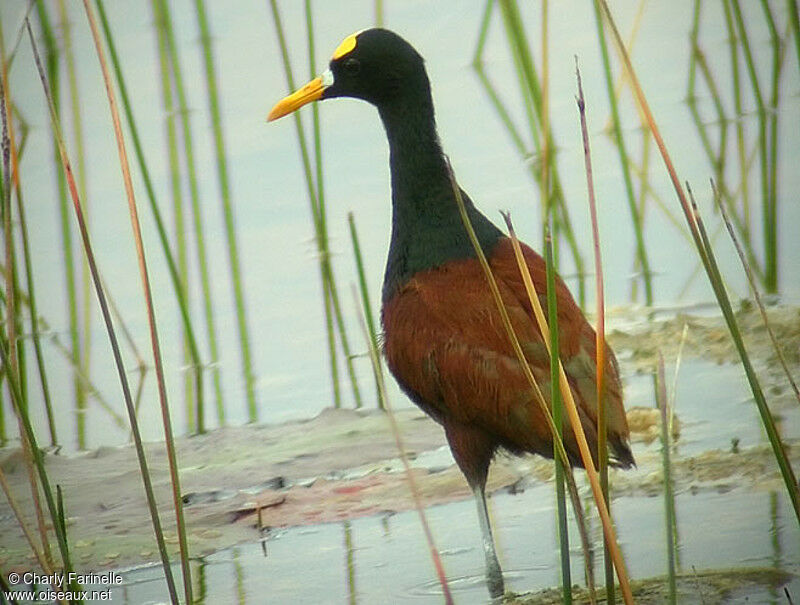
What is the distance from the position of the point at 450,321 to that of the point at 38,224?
3871 millimetres

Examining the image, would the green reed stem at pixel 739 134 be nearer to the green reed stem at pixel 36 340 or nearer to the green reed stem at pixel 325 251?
the green reed stem at pixel 325 251

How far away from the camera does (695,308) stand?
19.0 ft

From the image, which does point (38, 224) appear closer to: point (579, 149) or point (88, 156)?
point (88, 156)

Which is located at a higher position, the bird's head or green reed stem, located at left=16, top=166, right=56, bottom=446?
the bird's head

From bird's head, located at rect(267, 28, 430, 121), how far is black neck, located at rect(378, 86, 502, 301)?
0.04m

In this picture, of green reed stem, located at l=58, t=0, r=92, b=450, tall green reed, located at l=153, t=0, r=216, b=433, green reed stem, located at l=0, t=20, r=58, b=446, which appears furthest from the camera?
green reed stem, located at l=58, t=0, r=92, b=450

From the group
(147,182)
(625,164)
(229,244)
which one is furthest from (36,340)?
(625,164)

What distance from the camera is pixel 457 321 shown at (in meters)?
3.91

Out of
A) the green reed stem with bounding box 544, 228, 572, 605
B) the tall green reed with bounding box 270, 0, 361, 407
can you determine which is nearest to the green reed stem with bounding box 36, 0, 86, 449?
the tall green reed with bounding box 270, 0, 361, 407

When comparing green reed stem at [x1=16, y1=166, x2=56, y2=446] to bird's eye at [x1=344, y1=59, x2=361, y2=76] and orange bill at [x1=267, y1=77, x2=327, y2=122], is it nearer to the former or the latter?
orange bill at [x1=267, y1=77, x2=327, y2=122]

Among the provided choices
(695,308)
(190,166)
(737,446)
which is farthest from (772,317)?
(190,166)

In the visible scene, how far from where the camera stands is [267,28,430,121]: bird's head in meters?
4.53

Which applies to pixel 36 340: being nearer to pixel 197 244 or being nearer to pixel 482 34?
pixel 197 244

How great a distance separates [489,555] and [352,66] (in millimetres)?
1804
